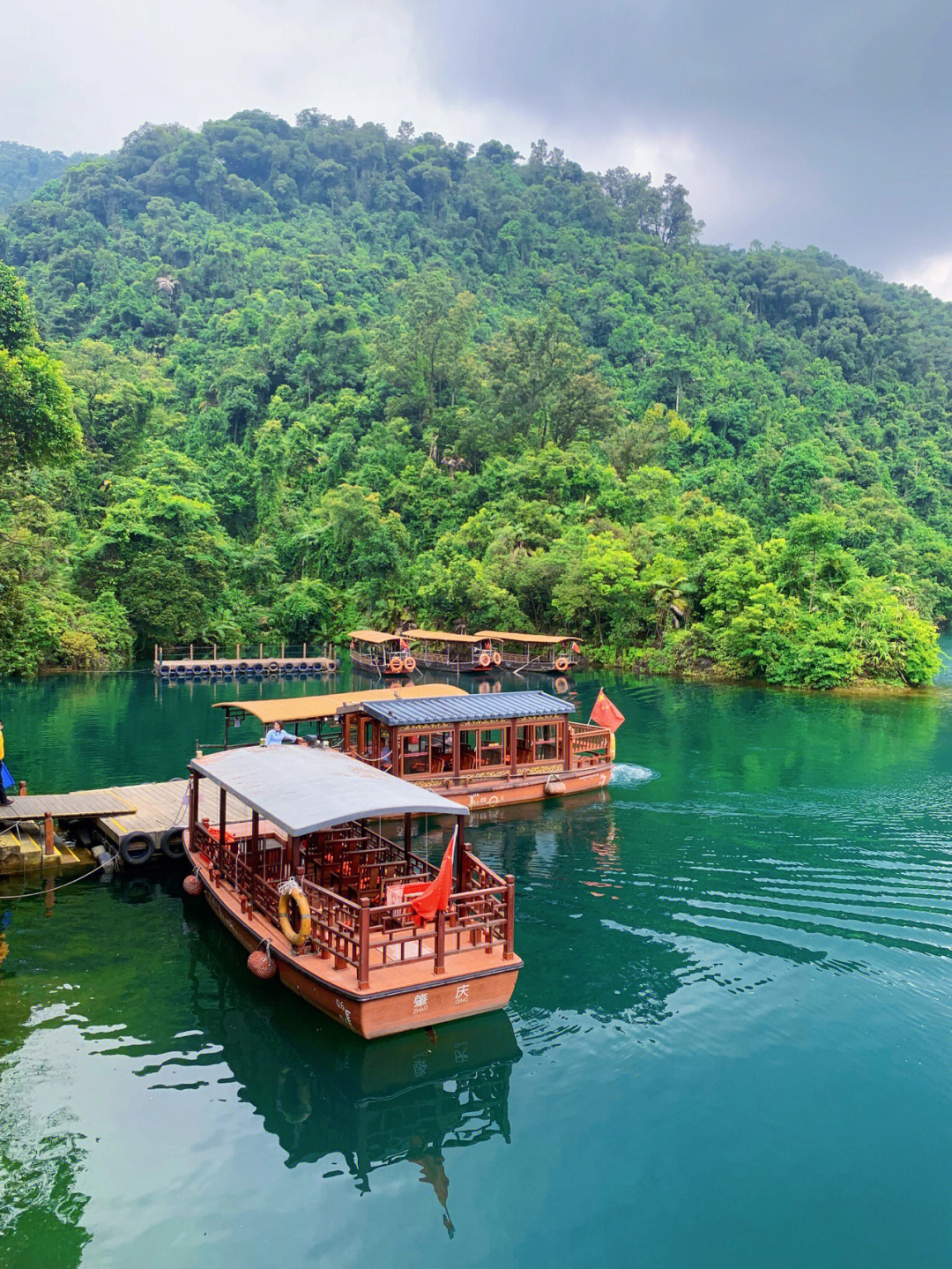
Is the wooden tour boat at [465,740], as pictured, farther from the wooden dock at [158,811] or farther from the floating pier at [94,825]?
the floating pier at [94,825]

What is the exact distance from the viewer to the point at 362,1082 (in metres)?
9.59

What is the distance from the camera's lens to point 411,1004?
9.70 m

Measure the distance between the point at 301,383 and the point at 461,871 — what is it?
77.9 metres

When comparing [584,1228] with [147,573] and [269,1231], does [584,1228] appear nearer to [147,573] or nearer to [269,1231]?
[269,1231]

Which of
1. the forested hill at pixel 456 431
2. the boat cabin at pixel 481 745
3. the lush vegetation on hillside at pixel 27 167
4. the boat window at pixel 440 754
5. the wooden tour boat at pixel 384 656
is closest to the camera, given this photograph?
the boat cabin at pixel 481 745

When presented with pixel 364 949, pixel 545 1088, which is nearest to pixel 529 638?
pixel 364 949

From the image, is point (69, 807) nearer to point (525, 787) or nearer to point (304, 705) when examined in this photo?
point (304, 705)

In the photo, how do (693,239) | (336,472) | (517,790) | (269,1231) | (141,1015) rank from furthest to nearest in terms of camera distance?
(693,239), (336,472), (517,790), (141,1015), (269,1231)

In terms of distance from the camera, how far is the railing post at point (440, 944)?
32.7 feet

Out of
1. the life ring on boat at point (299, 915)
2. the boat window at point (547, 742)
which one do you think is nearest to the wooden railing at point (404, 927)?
the life ring on boat at point (299, 915)

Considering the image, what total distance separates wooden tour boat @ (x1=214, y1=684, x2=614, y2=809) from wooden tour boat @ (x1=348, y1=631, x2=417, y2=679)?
2352 cm

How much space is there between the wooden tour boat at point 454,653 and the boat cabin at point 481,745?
26294 mm

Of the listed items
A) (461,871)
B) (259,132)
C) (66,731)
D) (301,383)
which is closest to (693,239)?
(259,132)

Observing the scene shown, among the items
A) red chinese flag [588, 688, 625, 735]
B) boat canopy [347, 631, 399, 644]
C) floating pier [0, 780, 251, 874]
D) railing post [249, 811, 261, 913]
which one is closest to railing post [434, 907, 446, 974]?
railing post [249, 811, 261, 913]
